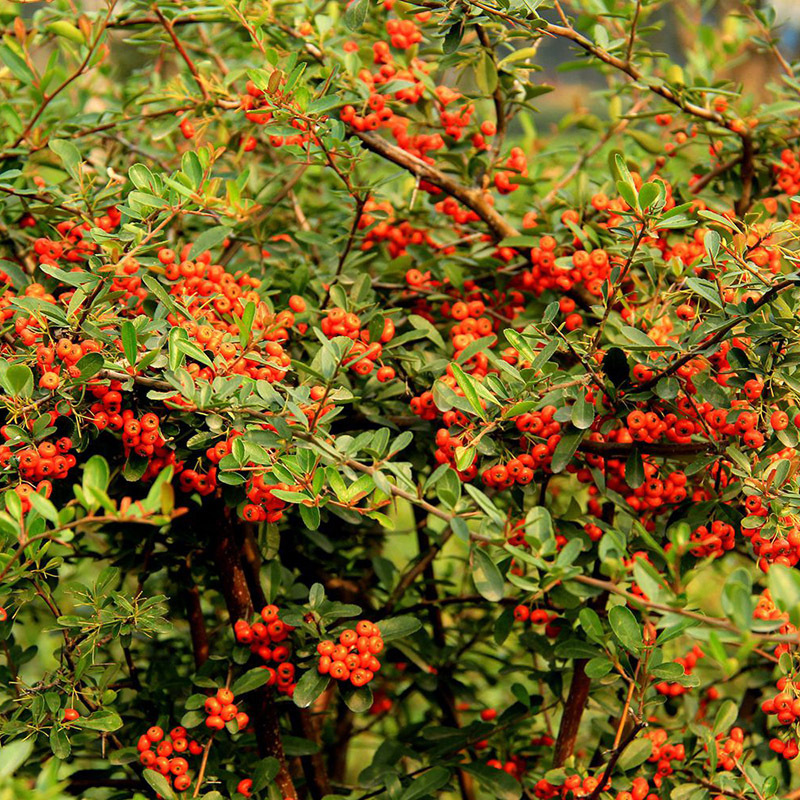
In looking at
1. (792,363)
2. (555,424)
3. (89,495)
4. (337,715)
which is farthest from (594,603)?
(89,495)

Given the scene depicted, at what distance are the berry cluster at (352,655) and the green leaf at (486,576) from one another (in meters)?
0.38

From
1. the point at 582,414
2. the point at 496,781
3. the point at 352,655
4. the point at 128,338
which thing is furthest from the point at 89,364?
the point at 496,781

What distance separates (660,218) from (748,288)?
0.21m

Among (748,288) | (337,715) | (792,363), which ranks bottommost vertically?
(337,715)

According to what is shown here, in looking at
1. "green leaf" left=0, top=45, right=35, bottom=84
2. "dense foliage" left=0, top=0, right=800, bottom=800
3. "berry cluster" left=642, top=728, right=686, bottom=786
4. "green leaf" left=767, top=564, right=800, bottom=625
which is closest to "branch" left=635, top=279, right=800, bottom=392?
"dense foliage" left=0, top=0, right=800, bottom=800

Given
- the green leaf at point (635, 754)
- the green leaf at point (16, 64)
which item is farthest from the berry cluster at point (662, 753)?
the green leaf at point (16, 64)

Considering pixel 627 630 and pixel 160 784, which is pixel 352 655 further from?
pixel 627 630

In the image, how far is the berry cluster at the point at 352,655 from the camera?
71.4 inches

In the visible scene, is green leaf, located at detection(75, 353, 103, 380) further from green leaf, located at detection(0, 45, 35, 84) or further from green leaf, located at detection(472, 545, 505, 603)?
green leaf, located at detection(0, 45, 35, 84)

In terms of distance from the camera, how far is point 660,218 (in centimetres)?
175

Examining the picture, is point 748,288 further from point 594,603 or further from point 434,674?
point 434,674

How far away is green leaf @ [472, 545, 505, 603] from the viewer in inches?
60.0

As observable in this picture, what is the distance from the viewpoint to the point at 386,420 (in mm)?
2037

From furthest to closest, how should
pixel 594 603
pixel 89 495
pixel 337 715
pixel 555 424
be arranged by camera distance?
pixel 337 715 → pixel 594 603 → pixel 555 424 → pixel 89 495
